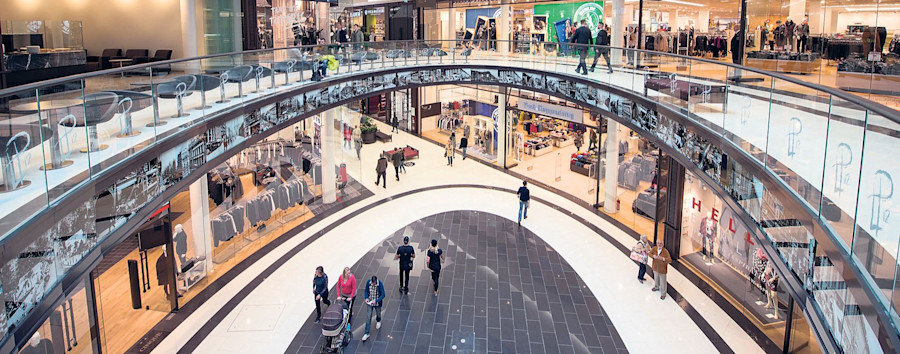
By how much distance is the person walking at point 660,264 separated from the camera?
372 inches

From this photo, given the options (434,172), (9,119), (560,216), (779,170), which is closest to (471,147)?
(434,172)

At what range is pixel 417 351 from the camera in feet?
26.6

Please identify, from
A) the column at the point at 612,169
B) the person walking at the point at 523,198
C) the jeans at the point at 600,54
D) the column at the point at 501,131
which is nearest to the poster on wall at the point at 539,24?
the column at the point at 501,131

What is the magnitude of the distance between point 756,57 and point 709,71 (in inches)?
210

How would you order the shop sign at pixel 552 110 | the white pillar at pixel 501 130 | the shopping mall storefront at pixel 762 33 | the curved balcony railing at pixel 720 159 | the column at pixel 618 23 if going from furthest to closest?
the white pillar at pixel 501 130 → the shop sign at pixel 552 110 → the column at pixel 618 23 → the shopping mall storefront at pixel 762 33 → the curved balcony railing at pixel 720 159

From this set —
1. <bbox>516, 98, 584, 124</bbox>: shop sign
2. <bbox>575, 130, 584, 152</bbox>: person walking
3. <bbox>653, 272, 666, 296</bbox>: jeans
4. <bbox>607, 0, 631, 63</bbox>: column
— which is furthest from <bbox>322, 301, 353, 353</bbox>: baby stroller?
<bbox>575, 130, 584, 152</bbox>: person walking

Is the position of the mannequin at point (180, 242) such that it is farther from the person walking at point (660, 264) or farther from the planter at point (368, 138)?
the planter at point (368, 138)

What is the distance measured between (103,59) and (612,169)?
12.1 m

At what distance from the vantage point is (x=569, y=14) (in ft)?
58.6

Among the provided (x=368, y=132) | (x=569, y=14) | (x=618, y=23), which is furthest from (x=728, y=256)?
(x=368, y=132)

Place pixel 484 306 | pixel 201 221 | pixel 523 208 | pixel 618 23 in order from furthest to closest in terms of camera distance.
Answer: pixel 618 23
pixel 523 208
pixel 201 221
pixel 484 306

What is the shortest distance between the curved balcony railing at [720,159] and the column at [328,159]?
5729mm

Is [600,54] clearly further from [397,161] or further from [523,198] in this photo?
[397,161]

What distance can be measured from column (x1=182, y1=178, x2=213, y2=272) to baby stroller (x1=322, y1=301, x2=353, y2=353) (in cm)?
408
